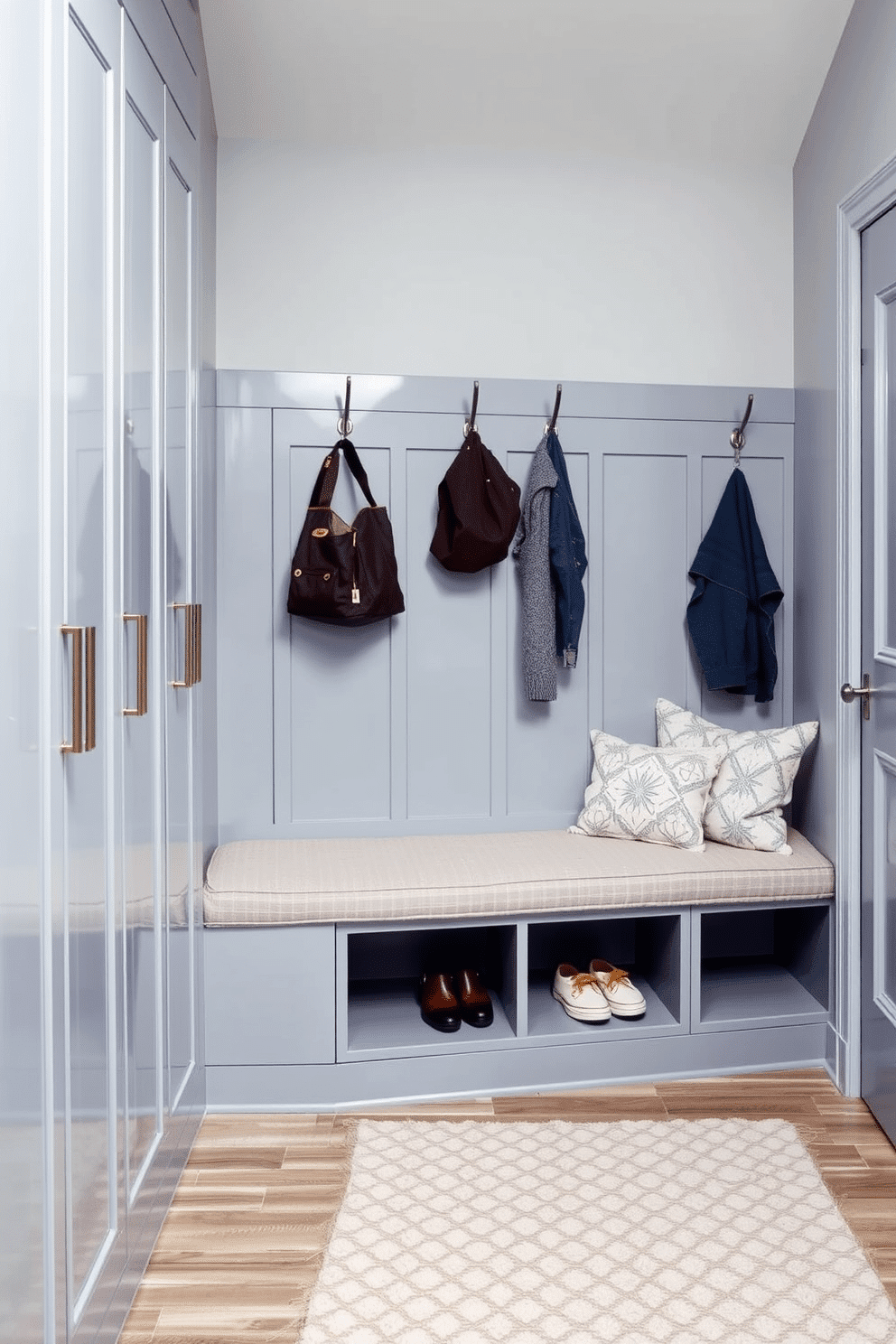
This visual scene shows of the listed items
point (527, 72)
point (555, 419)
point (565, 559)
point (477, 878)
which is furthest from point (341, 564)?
point (527, 72)

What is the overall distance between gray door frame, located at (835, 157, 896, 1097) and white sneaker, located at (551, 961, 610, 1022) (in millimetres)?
599

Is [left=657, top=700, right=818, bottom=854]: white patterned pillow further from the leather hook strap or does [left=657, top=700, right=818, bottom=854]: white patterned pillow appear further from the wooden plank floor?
the leather hook strap

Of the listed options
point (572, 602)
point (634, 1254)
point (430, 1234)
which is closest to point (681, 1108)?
point (634, 1254)

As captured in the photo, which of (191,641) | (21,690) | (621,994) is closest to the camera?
(21,690)

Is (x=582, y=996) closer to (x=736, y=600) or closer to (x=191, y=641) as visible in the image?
(x=736, y=600)

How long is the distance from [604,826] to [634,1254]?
1.16 meters

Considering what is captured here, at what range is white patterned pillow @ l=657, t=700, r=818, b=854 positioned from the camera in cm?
281

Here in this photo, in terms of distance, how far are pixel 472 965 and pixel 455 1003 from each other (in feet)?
1.08

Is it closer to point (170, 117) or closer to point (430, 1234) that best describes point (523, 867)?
point (430, 1234)

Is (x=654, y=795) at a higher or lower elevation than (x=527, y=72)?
lower

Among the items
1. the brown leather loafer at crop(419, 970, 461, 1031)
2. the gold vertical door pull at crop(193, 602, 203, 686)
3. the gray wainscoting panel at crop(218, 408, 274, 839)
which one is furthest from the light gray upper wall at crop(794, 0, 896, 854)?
the gold vertical door pull at crop(193, 602, 203, 686)

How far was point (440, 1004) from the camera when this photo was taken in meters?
2.70

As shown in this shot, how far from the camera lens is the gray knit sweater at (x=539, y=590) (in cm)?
290

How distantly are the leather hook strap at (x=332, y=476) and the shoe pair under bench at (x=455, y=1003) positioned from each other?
1269 mm
